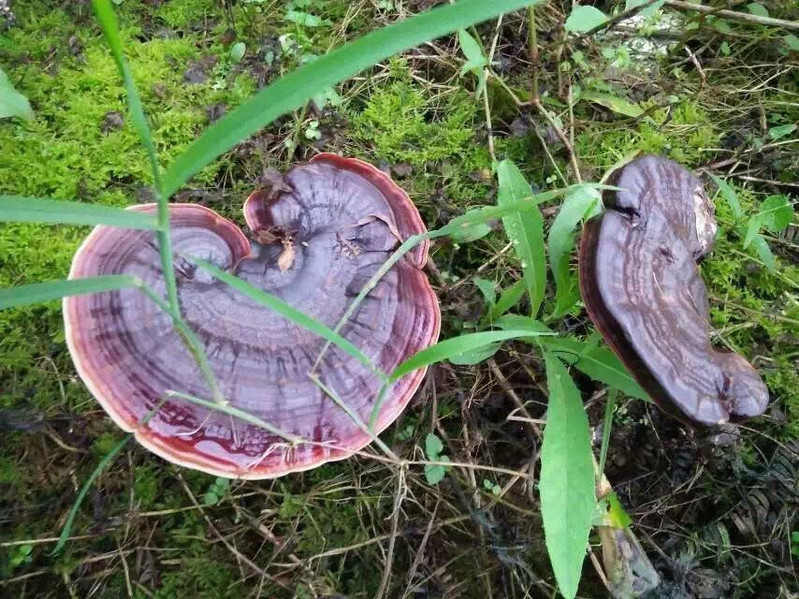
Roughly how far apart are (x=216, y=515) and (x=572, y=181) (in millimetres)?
2123

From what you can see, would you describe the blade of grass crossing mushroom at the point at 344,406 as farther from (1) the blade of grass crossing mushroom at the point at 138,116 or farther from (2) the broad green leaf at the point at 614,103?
(2) the broad green leaf at the point at 614,103

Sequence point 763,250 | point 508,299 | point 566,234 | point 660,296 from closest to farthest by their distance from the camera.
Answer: point 660,296 < point 566,234 < point 508,299 < point 763,250

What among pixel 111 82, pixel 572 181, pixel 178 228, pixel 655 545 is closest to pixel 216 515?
pixel 178 228

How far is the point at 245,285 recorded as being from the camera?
1378 millimetres

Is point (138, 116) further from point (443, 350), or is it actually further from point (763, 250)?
point (763, 250)

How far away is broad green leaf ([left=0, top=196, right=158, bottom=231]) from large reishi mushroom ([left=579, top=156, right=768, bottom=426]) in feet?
4.09

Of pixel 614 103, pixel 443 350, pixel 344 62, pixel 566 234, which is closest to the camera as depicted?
pixel 344 62

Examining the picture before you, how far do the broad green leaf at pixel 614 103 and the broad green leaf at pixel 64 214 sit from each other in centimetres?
241

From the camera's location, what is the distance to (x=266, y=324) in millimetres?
2037

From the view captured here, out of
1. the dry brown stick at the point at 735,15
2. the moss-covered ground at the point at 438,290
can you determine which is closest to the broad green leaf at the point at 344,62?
the moss-covered ground at the point at 438,290

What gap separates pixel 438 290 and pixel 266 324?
0.89 meters

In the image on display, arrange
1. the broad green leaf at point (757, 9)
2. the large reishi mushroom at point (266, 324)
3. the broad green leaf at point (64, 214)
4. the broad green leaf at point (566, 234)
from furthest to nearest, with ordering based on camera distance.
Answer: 1. the broad green leaf at point (757, 9)
2. the broad green leaf at point (566, 234)
3. the large reishi mushroom at point (266, 324)
4. the broad green leaf at point (64, 214)

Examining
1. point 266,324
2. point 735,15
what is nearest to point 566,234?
point 266,324

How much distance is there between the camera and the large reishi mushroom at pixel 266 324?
6.18 feet
